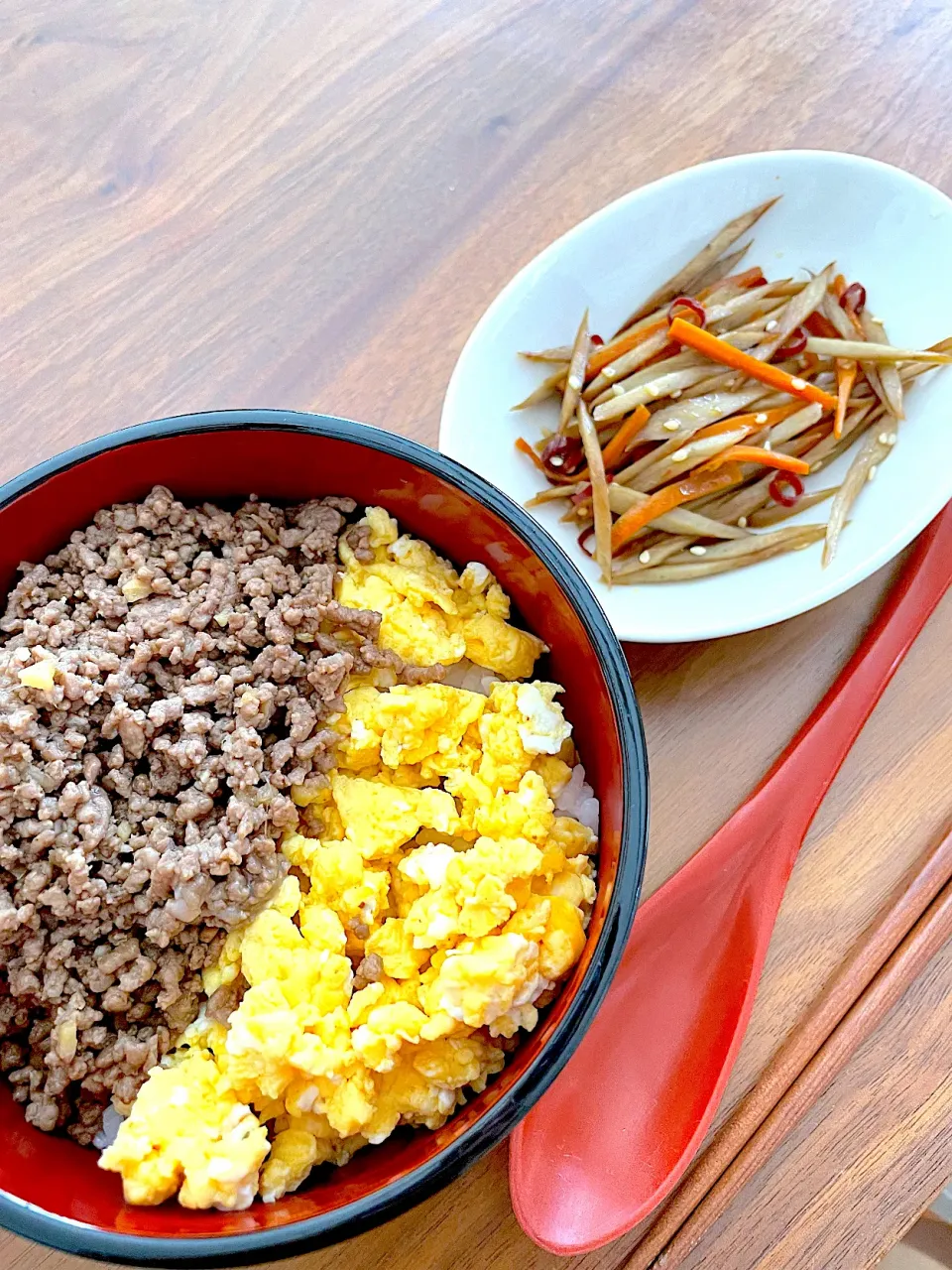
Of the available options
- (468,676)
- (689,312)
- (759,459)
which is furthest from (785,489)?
(468,676)

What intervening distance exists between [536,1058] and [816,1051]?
0.51m

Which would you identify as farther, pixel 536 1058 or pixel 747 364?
pixel 747 364

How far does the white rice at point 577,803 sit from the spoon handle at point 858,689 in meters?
0.26

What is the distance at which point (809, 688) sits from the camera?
1391mm

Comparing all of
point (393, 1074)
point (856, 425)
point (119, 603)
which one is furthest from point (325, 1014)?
point (856, 425)

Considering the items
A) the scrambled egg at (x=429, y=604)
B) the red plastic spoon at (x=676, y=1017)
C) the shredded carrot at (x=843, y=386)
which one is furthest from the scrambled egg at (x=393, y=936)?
the shredded carrot at (x=843, y=386)

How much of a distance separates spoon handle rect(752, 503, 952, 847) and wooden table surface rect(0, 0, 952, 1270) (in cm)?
4

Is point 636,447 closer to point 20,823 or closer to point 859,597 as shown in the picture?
point 859,597

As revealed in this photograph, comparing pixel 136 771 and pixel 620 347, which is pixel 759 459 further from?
pixel 136 771

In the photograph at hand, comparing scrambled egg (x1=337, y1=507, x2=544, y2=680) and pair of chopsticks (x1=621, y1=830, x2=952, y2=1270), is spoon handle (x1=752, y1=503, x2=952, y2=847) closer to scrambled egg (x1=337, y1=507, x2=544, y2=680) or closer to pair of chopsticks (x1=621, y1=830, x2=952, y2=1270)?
pair of chopsticks (x1=621, y1=830, x2=952, y2=1270)

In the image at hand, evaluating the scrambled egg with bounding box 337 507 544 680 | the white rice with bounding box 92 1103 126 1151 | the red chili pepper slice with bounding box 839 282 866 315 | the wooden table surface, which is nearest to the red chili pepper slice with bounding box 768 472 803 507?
the wooden table surface

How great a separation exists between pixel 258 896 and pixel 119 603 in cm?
35

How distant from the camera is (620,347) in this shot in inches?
57.4

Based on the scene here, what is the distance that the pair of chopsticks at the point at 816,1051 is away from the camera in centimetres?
125
